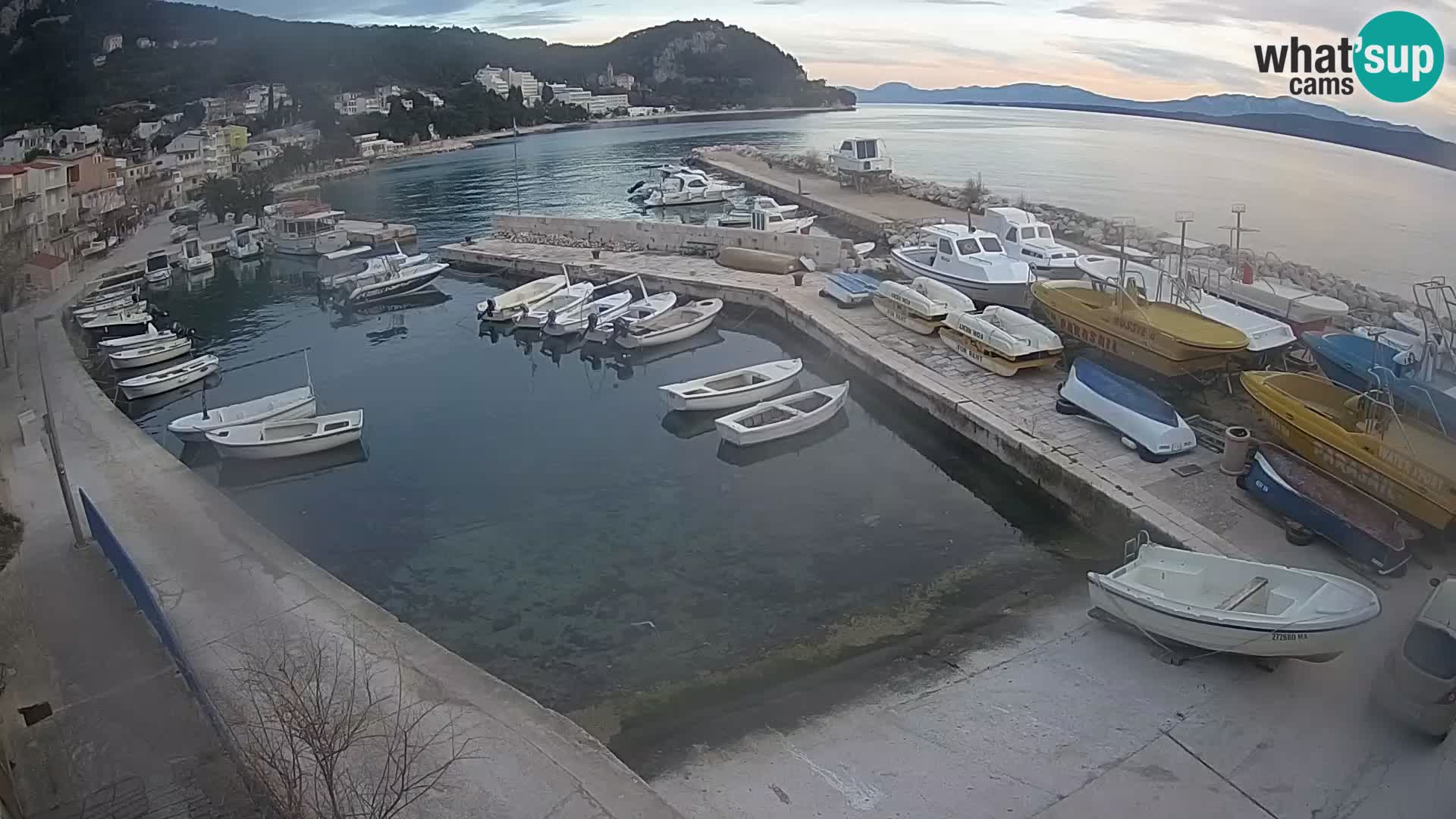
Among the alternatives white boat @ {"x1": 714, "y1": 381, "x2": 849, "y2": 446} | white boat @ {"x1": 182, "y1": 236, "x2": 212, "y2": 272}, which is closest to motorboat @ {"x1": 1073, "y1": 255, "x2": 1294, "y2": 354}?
white boat @ {"x1": 714, "y1": 381, "x2": 849, "y2": 446}

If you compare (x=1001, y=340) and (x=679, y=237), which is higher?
(x=679, y=237)

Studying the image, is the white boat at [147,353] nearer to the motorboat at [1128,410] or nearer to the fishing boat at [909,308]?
the fishing boat at [909,308]

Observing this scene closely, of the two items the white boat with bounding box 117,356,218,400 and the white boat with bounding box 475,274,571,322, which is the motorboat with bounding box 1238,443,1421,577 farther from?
the white boat with bounding box 117,356,218,400

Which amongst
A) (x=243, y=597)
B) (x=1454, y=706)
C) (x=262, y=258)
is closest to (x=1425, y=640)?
(x=1454, y=706)

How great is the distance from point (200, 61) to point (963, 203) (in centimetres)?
7443

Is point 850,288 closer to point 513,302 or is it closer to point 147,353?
point 513,302

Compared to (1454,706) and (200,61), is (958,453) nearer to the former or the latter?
(1454,706)

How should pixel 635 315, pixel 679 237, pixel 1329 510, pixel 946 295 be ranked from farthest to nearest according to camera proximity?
pixel 679 237 → pixel 635 315 → pixel 946 295 → pixel 1329 510

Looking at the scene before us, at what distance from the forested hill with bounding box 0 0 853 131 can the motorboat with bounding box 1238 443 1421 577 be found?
50812mm

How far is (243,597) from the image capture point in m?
9.49

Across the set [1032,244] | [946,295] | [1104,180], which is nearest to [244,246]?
[946,295]

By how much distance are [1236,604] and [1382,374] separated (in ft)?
15.4

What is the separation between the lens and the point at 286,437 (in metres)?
15.1

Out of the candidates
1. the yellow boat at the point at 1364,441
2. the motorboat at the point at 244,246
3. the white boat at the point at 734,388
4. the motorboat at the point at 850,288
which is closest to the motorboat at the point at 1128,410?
the yellow boat at the point at 1364,441
